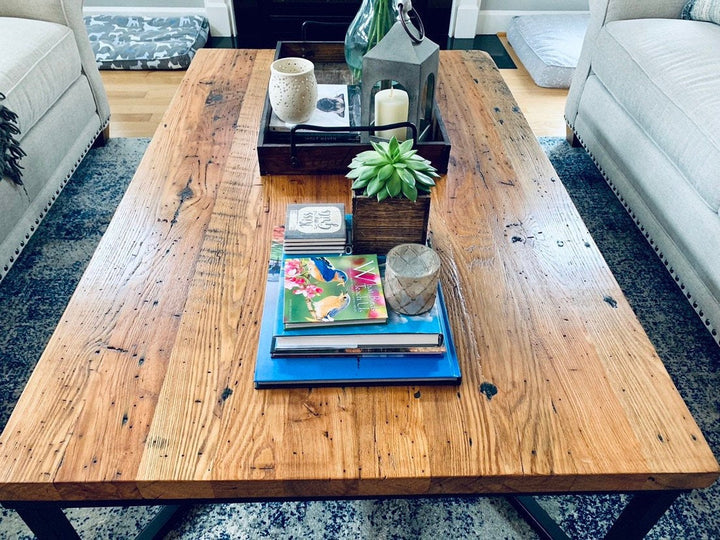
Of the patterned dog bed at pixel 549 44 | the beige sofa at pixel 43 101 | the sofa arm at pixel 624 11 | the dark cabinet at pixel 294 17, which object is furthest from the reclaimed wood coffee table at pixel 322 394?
the dark cabinet at pixel 294 17

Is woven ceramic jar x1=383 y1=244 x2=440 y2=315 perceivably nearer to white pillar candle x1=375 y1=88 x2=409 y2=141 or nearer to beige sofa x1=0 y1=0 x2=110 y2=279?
white pillar candle x1=375 y1=88 x2=409 y2=141

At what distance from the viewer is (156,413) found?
0.70 metres

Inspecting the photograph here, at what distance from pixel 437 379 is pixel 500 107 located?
0.88m

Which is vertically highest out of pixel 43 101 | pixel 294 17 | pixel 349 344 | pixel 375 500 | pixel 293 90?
pixel 293 90

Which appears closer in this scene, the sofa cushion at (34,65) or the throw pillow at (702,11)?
the sofa cushion at (34,65)

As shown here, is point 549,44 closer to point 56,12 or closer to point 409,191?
point 56,12

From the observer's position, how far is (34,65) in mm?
1563

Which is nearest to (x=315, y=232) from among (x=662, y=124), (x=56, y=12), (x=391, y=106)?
(x=391, y=106)

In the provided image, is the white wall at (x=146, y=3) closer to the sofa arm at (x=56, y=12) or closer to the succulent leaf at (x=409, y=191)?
the sofa arm at (x=56, y=12)

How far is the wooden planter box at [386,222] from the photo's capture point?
0.83 metres

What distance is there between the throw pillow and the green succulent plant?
1.45m

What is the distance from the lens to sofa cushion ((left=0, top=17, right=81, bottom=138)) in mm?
1477

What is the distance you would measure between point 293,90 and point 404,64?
251 mm

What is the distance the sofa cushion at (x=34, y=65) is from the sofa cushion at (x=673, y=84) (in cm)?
169
